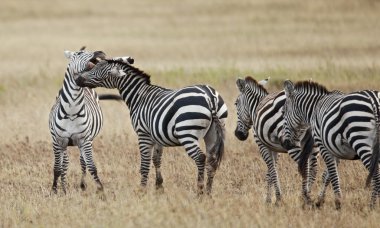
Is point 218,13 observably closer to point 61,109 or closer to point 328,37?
A: point 328,37

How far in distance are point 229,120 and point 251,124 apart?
6602 mm

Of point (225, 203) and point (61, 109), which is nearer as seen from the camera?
point (225, 203)

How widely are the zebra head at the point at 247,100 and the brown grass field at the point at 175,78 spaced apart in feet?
3.21

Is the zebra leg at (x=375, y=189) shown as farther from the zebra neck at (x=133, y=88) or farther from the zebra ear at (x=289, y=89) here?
the zebra neck at (x=133, y=88)

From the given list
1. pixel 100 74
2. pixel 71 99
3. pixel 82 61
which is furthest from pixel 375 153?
pixel 71 99

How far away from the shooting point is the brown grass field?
10156 millimetres

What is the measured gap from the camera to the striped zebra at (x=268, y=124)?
1139 centimetres

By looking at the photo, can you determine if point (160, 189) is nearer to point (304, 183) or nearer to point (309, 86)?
point (304, 183)

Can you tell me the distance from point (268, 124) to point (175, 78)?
13246mm

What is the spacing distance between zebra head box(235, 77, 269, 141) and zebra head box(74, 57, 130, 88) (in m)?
1.83

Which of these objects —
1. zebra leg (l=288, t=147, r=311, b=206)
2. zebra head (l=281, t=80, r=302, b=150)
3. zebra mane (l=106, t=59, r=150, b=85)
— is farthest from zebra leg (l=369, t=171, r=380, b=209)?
zebra mane (l=106, t=59, r=150, b=85)

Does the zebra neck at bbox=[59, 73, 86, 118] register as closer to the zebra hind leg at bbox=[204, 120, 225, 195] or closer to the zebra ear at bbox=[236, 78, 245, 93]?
the zebra hind leg at bbox=[204, 120, 225, 195]

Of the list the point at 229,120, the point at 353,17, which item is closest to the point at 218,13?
the point at 353,17

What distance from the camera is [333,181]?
35.2 ft
